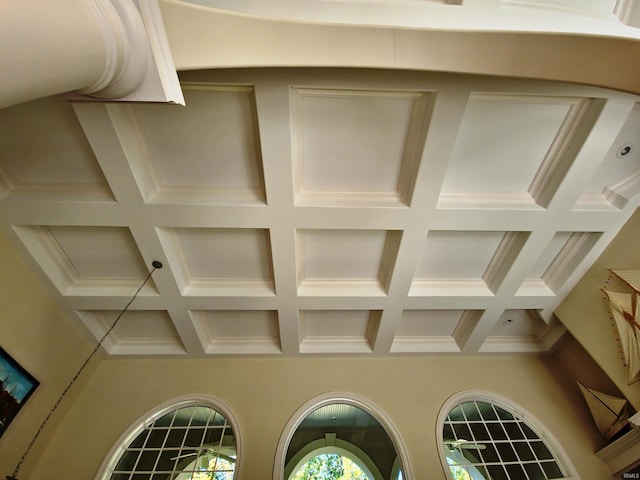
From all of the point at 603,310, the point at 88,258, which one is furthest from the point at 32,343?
the point at 603,310

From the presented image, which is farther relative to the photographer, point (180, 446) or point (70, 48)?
point (180, 446)

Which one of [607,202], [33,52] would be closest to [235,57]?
[33,52]

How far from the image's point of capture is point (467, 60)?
1.47 meters

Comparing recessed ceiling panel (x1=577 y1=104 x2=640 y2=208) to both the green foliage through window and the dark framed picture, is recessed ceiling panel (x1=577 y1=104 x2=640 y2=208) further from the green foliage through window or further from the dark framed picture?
the dark framed picture

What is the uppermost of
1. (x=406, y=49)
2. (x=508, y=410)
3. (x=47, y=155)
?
(x=47, y=155)

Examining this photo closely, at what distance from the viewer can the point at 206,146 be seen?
85.3 inches

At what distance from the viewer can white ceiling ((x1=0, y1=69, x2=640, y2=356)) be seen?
6.51ft

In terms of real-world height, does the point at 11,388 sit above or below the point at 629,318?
below

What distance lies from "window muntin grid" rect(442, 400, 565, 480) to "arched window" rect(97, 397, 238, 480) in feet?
8.01

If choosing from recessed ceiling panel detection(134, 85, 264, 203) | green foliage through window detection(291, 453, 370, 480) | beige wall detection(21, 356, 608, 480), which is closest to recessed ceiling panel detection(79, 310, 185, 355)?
beige wall detection(21, 356, 608, 480)

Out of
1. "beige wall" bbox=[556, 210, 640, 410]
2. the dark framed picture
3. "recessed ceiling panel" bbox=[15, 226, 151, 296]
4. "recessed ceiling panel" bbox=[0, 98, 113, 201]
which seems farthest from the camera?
"beige wall" bbox=[556, 210, 640, 410]

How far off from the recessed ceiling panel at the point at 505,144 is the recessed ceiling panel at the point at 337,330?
1729 millimetres

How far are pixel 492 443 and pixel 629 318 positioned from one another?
1.92 meters

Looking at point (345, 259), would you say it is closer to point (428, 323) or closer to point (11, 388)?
point (428, 323)
